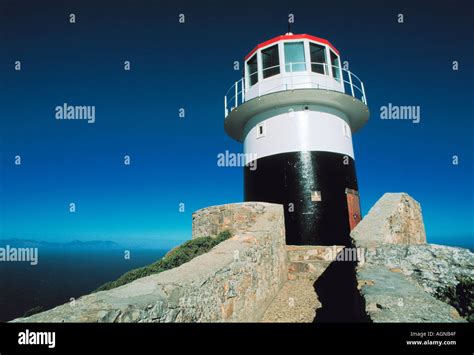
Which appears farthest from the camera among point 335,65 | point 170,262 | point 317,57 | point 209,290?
point 335,65

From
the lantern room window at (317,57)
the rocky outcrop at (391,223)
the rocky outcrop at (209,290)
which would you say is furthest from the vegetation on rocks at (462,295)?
the lantern room window at (317,57)

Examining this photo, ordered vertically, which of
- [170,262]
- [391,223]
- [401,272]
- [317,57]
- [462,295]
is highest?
[317,57]

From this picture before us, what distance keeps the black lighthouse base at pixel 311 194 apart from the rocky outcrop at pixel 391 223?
1907 mm

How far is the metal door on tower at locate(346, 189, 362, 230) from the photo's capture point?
35.3 feet

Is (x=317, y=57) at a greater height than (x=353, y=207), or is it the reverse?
(x=317, y=57)

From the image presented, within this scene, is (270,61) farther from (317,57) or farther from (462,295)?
(462,295)

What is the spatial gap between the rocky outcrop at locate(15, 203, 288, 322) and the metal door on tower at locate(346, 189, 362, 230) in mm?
3711

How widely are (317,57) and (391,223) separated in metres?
7.61

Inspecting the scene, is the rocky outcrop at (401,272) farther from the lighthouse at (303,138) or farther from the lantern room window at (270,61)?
the lantern room window at (270,61)

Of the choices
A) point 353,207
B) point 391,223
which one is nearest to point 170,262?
point 391,223

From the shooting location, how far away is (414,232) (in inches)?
403

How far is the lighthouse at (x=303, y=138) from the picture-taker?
10.3 metres

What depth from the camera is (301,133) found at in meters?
10.7
